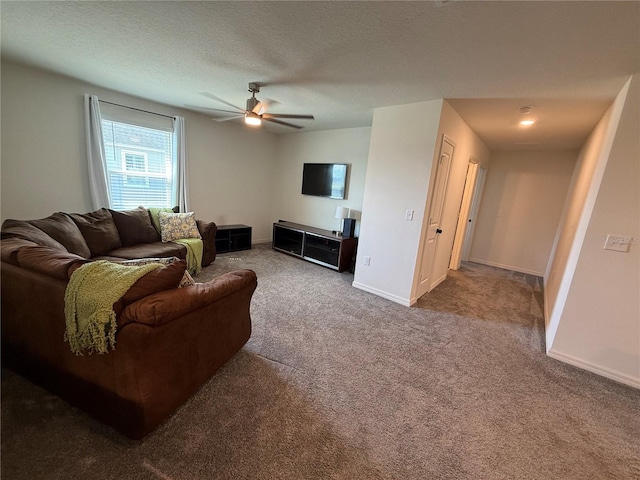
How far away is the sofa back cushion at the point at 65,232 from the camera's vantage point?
Result: 7.77 feet

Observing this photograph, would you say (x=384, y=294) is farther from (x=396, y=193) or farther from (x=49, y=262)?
(x=49, y=262)

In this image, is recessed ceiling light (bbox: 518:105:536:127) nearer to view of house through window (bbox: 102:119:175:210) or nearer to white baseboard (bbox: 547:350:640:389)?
white baseboard (bbox: 547:350:640:389)

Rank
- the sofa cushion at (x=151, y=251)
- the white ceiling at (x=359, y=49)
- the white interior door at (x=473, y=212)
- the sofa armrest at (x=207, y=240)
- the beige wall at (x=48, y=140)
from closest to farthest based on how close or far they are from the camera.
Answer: the white ceiling at (x=359, y=49), the beige wall at (x=48, y=140), the sofa cushion at (x=151, y=251), the sofa armrest at (x=207, y=240), the white interior door at (x=473, y=212)

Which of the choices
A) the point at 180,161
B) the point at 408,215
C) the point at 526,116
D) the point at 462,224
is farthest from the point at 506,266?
the point at 180,161

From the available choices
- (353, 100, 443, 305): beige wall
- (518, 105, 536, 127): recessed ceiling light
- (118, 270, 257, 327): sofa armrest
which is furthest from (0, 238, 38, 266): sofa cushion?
(518, 105, 536, 127): recessed ceiling light

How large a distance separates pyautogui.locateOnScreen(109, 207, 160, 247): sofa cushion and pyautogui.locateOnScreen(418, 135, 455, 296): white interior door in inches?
144

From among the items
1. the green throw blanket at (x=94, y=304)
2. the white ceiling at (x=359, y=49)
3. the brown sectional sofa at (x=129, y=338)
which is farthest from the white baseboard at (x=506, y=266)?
the green throw blanket at (x=94, y=304)

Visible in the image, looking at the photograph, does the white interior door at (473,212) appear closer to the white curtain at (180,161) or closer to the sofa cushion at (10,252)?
the white curtain at (180,161)

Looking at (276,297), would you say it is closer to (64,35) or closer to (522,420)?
(522,420)

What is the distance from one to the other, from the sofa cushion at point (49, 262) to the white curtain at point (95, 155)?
236cm

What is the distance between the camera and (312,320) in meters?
2.65

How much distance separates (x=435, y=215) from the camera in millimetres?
3273

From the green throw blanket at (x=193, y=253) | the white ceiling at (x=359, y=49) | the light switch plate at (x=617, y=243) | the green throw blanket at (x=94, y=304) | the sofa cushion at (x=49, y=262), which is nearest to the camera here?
the green throw blanket at (x=94, y=304)

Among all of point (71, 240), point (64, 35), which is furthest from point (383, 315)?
point (64, 35)
